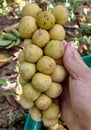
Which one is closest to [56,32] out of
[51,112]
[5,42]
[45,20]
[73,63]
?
[45,20]

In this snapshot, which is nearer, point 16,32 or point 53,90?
point 53,90

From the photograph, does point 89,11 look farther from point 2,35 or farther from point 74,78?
point 74,78

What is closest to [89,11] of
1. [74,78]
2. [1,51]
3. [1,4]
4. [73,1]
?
[73,1]

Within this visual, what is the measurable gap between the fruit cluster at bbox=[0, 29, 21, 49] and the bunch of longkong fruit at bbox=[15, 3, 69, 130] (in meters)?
1.38

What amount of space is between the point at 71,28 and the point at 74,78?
1662 mm

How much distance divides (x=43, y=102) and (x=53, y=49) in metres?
0.19

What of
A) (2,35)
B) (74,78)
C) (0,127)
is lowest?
(0,127)

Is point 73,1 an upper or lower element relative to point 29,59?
lower

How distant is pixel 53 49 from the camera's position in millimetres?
1087

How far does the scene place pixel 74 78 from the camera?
1.22 m

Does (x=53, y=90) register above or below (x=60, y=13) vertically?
below

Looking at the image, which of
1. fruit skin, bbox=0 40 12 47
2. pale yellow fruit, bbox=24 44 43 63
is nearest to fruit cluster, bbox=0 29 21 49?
fruit skin, bbox=0 40 12 47

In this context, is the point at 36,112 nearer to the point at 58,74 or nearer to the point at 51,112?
the point at 51,112

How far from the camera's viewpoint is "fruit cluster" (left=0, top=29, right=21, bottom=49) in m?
2.52
